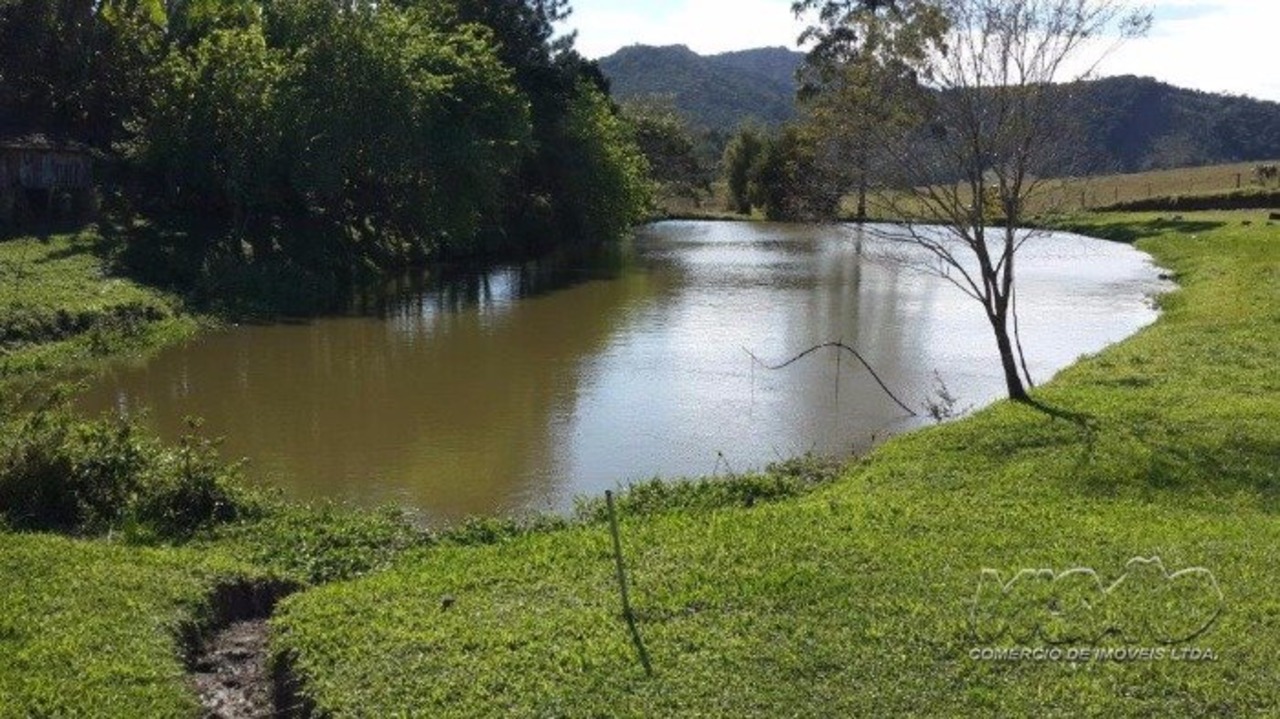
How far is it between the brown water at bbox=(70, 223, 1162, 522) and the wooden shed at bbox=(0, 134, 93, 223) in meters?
8.36

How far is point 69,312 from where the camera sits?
21328 mm

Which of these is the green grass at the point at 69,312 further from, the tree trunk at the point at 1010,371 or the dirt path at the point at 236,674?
the tree trunk at the point at 1010,371

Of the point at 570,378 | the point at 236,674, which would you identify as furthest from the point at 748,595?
the point at 570,378

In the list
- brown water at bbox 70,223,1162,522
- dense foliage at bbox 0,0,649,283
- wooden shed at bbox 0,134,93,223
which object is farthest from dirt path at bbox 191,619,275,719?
wooden shed at bbox 0,134,93,223

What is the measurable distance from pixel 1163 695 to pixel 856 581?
2314 mm

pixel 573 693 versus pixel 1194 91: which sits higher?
pixel 1194 91

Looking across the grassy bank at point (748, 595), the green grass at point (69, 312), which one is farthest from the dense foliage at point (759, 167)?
the grassy bank at point (748, 595)

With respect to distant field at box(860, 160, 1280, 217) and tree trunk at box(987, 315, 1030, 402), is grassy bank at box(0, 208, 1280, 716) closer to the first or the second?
tree trunk at box(987, 315, 1030, 402)

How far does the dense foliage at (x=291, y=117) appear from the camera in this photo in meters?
29.4

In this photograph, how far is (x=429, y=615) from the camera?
324 inches

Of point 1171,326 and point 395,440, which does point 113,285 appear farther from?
point 1171,326

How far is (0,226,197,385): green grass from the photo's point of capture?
1959 cm

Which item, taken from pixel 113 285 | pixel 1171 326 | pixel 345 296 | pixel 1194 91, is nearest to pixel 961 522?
pixel 1171 326

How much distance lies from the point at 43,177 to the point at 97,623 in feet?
83.7
